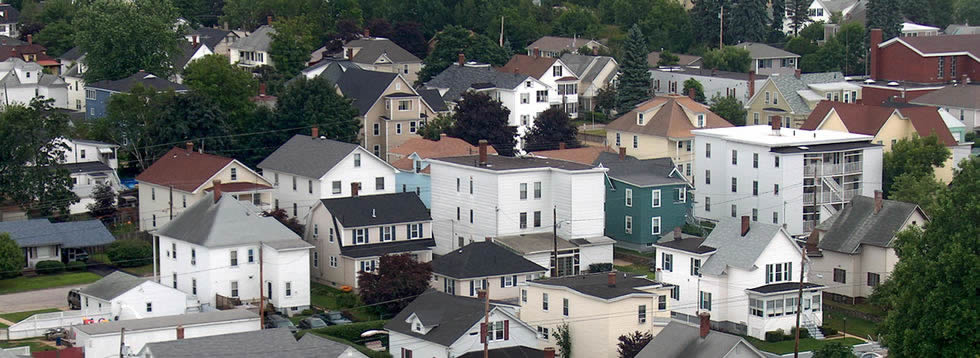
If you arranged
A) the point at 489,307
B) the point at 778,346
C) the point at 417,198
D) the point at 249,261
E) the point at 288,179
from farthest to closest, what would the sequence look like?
1. the point at 288,179
2. the point at 417,198
3. the point at 249,261
4. the point at 778,346
5. the point at 489,307

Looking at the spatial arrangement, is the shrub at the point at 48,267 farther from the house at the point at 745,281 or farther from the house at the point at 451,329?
the house at the point at 745,281

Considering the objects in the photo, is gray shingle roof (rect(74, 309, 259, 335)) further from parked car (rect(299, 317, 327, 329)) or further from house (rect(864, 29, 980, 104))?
house (rect(864, 29, 980, 104))

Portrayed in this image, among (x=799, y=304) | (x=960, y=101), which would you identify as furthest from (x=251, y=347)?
(x=960, y=101)

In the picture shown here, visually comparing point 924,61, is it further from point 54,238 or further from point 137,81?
point 54,238

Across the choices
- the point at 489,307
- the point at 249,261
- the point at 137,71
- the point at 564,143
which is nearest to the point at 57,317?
the point at 249,261

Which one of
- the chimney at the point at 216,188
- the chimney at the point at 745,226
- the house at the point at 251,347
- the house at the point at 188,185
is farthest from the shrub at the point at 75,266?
the chimney at the point at 745,226

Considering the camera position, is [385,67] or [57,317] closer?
[57,317]

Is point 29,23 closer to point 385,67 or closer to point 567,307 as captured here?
point 385,67
